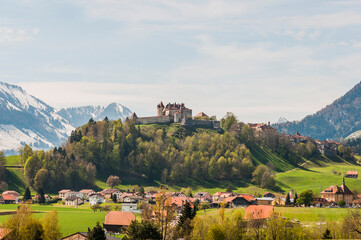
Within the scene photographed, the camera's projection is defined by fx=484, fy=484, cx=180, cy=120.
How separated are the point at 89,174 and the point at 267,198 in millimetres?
70598

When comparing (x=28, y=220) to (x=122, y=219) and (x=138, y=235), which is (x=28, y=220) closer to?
(x=138, y=235)

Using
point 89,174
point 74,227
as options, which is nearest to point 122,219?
point 74,227

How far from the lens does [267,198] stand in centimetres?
16450

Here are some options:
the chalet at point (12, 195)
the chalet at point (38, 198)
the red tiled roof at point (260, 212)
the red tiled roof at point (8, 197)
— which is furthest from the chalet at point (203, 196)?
the red tiled roof at point (260, 212)

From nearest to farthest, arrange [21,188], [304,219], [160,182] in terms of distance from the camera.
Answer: [304,219]
[21,188]
[160,182]

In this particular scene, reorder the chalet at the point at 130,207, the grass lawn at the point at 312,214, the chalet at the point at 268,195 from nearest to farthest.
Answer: the grass lawn at the point at 312,214 → the chalet at the point at 130,207 → the chalet at the point at 268,195

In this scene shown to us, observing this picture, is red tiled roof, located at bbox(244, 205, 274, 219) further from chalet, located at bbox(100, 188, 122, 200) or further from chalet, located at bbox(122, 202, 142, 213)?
chalet, located at bbox(100, 188, 122, 200)

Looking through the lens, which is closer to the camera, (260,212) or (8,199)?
(260,212)

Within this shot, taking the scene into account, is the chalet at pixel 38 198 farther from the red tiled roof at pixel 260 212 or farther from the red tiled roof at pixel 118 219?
the red tiled roof at pixel 260 212

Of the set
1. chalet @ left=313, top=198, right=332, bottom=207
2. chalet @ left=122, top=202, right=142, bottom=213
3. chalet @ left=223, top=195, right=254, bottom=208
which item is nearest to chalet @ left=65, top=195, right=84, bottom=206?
chalet @ left=122, top=202, right=142, bottom=213

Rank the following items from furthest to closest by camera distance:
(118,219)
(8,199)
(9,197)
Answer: (9,197) → (8,199) → (118,219)

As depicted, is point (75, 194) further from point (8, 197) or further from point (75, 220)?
point (75, 220)

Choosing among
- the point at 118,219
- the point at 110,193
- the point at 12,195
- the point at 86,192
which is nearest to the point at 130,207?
the point at 110,193

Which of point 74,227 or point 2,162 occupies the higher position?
point 2,162
